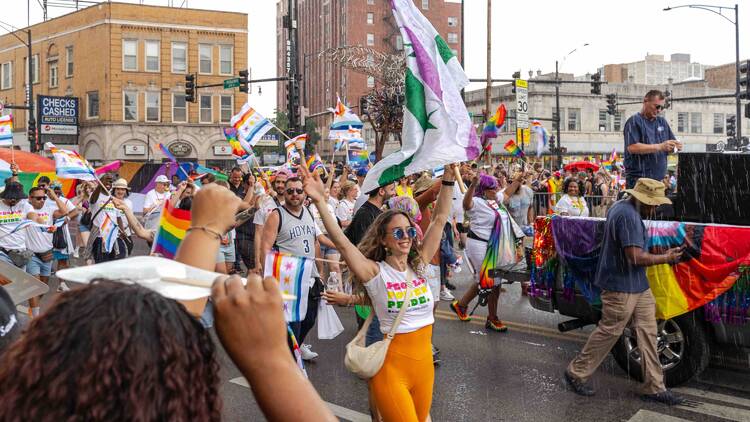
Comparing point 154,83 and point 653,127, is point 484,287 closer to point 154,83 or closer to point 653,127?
point 653,127

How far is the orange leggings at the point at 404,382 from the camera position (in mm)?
4023

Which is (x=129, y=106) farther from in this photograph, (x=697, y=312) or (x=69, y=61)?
(x=697, y=312)

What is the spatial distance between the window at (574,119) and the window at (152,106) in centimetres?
3254

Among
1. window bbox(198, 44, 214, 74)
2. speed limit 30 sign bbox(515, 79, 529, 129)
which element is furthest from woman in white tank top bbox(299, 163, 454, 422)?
window bbox(198, 44, 214, 74)

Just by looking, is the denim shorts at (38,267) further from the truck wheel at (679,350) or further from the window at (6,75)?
the window at (6,75)

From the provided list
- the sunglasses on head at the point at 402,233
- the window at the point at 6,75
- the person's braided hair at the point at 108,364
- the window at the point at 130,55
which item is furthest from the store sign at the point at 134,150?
the person's braided hair at the point at 108,364

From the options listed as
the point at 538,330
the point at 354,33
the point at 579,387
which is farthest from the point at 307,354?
the point at 354,33

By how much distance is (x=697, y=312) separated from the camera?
6.18 m

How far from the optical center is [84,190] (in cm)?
1421

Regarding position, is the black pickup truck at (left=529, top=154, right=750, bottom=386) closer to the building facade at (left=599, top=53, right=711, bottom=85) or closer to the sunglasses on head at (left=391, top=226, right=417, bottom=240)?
the sunglasses on head at (left=391, top=226, right=417, bottom=240)

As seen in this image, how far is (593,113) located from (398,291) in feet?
198

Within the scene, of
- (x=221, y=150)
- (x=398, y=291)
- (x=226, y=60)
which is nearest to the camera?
(x=398, y=291)

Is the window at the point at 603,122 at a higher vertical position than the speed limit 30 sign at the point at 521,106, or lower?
higher

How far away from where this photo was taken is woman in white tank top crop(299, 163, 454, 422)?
13.4 ft
